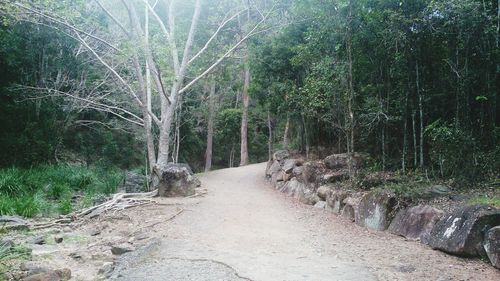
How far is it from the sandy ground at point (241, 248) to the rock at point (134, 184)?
10.00ft

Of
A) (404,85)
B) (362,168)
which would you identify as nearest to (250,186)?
(362,168)

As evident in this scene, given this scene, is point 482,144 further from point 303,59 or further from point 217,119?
point 217,119

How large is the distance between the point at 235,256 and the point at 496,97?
5522 millimetres

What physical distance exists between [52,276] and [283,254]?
3278mm

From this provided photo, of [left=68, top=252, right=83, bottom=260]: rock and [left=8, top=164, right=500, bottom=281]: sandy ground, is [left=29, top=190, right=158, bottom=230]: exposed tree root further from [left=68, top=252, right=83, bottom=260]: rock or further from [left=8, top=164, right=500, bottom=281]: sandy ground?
[left=68, top=252, right=83, bottom=260]: rock

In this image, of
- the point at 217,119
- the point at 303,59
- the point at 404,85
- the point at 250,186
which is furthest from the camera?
the point at 217,119

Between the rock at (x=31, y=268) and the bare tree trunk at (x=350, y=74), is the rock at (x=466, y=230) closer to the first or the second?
the bare tree trunk at (x=350, y=74)

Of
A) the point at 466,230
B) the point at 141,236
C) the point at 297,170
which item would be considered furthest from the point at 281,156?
the point at 466,230

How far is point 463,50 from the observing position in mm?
6996

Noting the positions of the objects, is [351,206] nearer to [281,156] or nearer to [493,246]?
[493,246]

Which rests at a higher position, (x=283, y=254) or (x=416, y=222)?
(x=416, y=222)

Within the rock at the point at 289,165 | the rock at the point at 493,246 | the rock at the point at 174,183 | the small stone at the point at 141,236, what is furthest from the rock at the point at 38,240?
the rock at the point at 289,165

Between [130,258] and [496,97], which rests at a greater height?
[496,97]

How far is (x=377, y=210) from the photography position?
6895 mm
